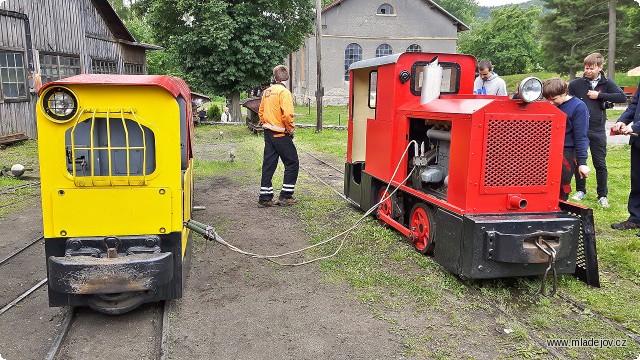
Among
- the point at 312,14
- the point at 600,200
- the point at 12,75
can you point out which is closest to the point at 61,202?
the point at 600,200

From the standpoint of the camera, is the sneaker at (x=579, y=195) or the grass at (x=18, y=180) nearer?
the sneaker at (x=579, y=195)

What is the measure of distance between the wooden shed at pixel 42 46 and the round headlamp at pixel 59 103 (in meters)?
12.6

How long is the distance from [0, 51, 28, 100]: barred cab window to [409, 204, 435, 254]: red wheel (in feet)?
43.7

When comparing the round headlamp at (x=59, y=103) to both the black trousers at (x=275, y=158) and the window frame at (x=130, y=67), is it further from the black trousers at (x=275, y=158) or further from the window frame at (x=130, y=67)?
the window frame at (x=130, y=67)

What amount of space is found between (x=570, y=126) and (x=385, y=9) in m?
31.6

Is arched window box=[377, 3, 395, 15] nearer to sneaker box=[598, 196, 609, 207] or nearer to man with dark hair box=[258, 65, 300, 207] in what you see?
man with dark hair box=[258, 65, 300, 207]

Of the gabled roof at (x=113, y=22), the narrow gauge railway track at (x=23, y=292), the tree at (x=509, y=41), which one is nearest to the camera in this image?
the narrow gauge railway track at (x=23, y=292)

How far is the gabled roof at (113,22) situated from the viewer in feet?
62.1

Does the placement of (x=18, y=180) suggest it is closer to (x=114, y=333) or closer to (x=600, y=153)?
(x=114, y=333)

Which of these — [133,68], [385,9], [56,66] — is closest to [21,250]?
[56,66]

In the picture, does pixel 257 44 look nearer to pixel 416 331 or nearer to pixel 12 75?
pixel 12 75

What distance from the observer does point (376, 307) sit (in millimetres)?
4188

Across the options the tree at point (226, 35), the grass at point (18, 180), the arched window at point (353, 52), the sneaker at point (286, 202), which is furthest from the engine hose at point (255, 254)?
the arched window at point (353, 52)

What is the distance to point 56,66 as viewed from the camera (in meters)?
16.6
